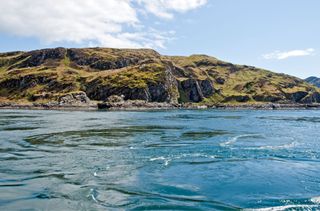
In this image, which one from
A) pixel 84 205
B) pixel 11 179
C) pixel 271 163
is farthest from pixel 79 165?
pixel 271 163

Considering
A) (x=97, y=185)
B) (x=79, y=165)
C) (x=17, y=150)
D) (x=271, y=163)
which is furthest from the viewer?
(x=17, y=150)

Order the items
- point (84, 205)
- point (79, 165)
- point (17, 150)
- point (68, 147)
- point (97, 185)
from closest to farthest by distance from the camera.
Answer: point (84, 205)
point (97, 185)
point (79, 165)
point (17, 150)
point (68, 147)

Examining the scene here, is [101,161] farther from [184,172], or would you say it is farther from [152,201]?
[152,201]

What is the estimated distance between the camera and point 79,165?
32656 mm

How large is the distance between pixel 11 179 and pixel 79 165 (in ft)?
23.0

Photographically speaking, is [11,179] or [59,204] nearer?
[59,204]

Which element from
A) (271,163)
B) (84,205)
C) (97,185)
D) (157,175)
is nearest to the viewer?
(84,205)

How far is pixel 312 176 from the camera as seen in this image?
29141mm

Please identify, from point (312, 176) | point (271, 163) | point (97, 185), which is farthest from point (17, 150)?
point (312, 176)

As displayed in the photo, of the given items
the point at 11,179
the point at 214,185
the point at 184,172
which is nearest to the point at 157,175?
the point at 184,172

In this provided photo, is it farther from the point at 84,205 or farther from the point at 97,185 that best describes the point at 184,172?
the point at 84,205

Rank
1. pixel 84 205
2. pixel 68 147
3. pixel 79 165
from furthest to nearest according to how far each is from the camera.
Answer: pixel 68 147 < pixel 79 165 < pixel 84 205

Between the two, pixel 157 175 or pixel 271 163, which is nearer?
pixel 157 175

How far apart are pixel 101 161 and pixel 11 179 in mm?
9856
